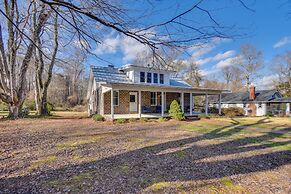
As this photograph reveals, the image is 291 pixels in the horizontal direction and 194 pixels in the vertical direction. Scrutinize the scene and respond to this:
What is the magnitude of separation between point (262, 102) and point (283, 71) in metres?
12.8

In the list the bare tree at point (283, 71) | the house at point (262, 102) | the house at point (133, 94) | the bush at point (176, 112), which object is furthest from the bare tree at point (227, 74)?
the bush at point (176, 112)

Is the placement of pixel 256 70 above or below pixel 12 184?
above

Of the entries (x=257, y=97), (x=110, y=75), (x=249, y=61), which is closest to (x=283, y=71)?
(x=249, y=61)

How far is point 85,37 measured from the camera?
3.09m

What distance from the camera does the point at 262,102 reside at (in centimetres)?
2639

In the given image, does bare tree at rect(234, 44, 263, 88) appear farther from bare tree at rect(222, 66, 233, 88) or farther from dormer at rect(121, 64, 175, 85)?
dormer at rect(121, 64, 175, 85)

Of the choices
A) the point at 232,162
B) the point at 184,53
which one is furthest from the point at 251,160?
the point at 184,53

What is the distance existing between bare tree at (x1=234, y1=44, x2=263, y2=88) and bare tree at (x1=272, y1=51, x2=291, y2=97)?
3.95m

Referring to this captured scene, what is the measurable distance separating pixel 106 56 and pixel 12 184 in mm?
2756

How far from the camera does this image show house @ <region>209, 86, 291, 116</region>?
24797mm

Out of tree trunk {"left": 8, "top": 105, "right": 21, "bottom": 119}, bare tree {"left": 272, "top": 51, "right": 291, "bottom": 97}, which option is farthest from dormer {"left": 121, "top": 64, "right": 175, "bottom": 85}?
bare tree {"left": 272, "top": 51, "right": 291, "bottom": 97}

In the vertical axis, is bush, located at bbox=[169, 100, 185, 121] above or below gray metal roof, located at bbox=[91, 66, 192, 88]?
below

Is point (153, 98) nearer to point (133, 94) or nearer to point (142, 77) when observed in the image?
point (133, 94)

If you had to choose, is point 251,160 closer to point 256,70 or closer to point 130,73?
point 130,73
